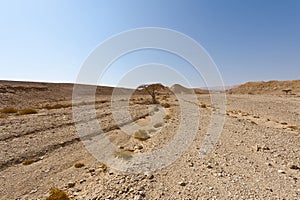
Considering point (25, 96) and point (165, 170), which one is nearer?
point (165, 170)

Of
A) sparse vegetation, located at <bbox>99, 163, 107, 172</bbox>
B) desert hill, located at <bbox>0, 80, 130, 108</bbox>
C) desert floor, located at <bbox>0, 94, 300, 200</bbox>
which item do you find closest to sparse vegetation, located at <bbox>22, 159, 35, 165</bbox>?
desert floor, located at <bbox>0, 94, 300, 200</bbox>

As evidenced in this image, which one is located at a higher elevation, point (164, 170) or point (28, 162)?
point (164, 170)

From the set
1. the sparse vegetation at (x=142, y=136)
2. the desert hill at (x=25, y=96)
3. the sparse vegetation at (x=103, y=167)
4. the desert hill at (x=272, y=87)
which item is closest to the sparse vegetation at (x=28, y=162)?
the sparse vegetation at (x=103, y=167)

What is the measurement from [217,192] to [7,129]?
1470cm

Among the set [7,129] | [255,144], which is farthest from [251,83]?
[7,129]

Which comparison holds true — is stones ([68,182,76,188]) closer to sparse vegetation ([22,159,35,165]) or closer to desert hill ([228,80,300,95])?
sparse vegetation ([22,159,35,165])

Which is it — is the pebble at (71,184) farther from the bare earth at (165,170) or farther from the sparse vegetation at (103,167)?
the sparse vegetation at (103,167)

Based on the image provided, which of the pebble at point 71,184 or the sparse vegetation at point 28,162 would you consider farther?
the sparse vegetation at point 28,162

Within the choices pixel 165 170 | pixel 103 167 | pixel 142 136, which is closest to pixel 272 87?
pixel 142 136

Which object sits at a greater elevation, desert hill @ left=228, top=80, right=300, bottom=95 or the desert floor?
desert hill @ left=228, top=80, right=300, bottom=95

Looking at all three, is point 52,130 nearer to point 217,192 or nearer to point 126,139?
point 126,139

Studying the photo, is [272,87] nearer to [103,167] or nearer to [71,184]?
[103,167]

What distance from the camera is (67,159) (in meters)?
9.99

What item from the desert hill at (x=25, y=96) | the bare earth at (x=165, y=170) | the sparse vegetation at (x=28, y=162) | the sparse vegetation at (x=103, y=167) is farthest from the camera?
the desert hill at (x=25, y=96)
